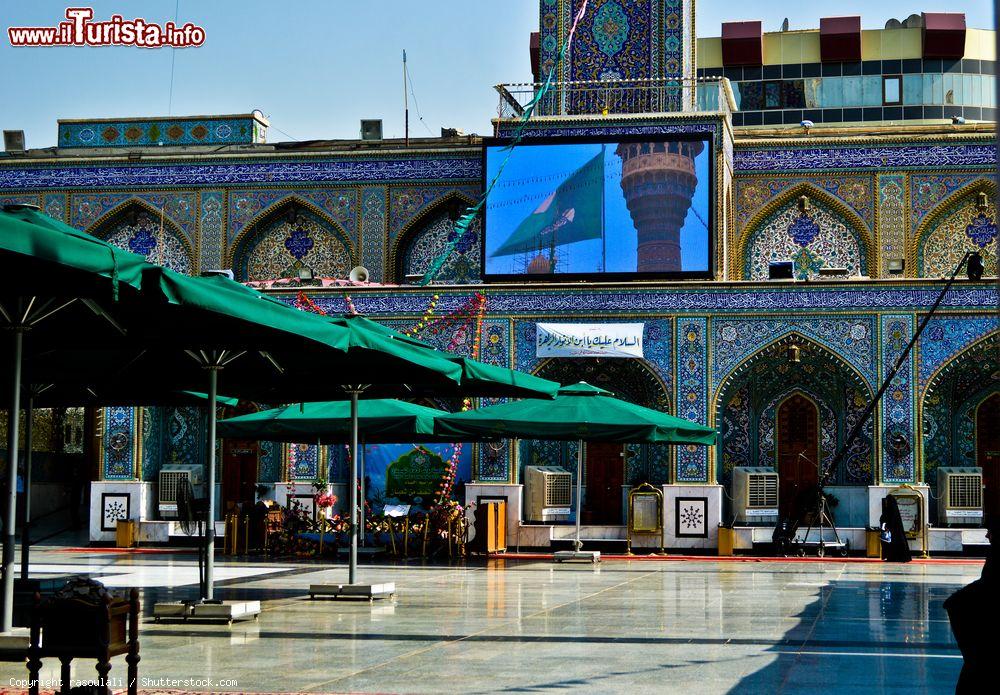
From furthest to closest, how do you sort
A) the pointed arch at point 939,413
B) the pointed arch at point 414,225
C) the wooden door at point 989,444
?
the pointed arch at point 414,225 → the wooden door at point 989,444 → the pointed arch at point 939,413

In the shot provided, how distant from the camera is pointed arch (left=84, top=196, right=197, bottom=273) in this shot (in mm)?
30016

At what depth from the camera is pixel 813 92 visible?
152 feet

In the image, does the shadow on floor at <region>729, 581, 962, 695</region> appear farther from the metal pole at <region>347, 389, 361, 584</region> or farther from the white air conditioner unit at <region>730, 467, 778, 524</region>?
the white air conditioner unit at <region>730, 467, 778, 524</region>

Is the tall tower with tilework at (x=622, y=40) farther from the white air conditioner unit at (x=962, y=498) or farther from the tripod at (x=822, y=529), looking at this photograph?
the white air conditioner unit at (x=962, y=498)

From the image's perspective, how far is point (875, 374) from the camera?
81.0 ft

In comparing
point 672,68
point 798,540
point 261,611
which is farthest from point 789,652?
point 672,68

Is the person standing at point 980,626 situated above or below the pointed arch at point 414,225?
below

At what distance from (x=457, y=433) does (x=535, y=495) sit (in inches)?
270

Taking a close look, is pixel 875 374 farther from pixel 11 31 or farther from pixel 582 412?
pixel 11 31

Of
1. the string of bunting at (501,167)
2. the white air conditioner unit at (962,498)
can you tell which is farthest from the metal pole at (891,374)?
the string of bunting at (501,167)

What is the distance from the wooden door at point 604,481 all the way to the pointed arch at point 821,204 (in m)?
4.46

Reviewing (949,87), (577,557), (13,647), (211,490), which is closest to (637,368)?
(577,557)

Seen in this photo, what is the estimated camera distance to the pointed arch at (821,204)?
28.4 m
